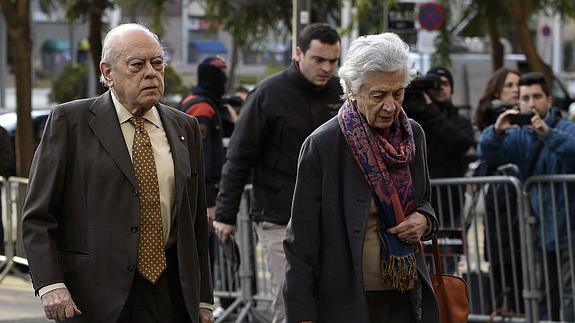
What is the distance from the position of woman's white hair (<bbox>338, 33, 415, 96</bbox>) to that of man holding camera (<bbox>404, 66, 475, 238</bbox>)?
157 inches

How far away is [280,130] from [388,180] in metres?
2.31

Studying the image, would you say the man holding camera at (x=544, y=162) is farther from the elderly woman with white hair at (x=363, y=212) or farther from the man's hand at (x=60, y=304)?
the man's hand at (x=60, y=304)

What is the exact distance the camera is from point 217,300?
10.6 meters

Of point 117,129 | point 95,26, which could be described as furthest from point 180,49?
point 117,129

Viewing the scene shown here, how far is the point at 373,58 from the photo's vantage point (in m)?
4.76

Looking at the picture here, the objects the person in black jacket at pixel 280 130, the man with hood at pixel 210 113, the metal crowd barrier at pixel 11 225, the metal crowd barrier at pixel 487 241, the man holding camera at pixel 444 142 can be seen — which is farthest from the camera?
the metal crowd barrier at pixel 11 225

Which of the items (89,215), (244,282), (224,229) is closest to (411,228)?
(89,215)

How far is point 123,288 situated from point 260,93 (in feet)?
8.49

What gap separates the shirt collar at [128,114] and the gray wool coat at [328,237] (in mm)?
575

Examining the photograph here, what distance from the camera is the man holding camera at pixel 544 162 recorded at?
8461mm

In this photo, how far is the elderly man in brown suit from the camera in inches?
187

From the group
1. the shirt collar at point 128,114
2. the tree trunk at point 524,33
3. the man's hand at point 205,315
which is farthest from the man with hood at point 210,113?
the tree trunk at point 524,33

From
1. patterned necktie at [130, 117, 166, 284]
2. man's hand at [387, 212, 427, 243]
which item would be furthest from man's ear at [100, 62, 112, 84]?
man's hand at [387, 212, 427, 243]

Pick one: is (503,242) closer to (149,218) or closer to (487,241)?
(487,241)
